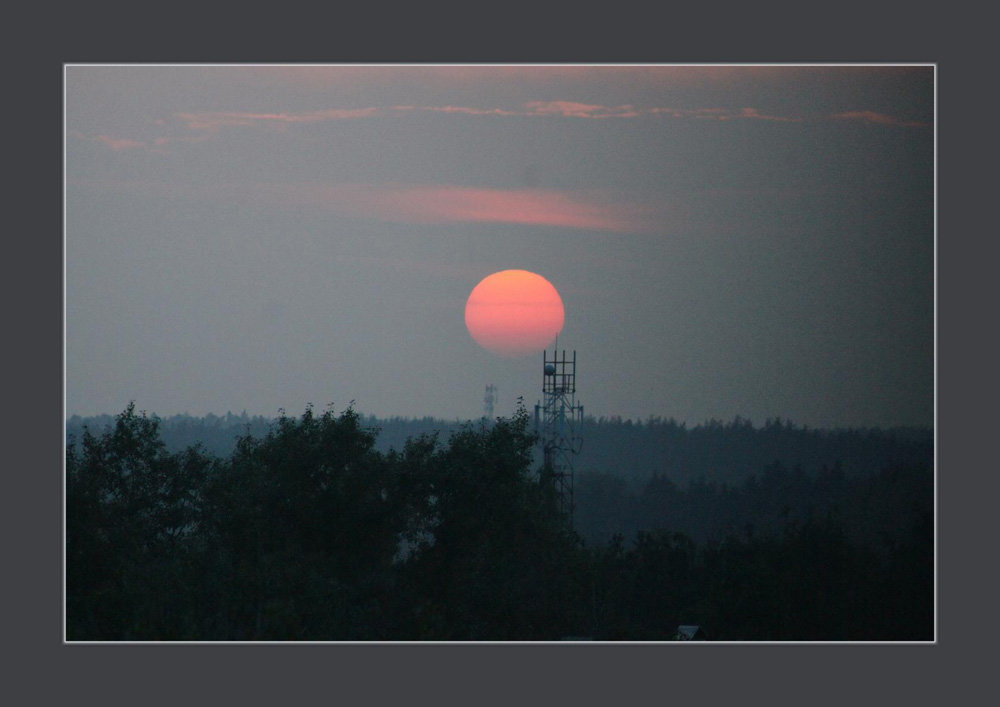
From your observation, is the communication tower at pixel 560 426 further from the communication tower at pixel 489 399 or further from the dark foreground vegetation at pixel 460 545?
the communication tower at pixel 489 399

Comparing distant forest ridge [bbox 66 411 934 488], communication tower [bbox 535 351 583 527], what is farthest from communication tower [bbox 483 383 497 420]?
communication tower [bbox 535 351 583 527]

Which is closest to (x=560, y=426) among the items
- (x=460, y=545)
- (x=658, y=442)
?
(x=658, y=442)

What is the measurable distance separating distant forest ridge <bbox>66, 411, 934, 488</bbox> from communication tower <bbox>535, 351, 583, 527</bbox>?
0.12 m

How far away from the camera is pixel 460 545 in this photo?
33.6 feet

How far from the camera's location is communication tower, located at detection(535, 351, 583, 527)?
34.5 ft

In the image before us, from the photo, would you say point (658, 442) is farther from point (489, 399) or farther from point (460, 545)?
point (460, 545)

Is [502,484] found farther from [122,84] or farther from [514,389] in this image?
[122,84]

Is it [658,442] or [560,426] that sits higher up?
[560,426]

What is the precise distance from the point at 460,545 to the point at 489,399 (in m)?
1.57

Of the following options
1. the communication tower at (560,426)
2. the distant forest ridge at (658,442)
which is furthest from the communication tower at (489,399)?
the communication tower at (560,426)

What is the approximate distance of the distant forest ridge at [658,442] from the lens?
33.8 feet

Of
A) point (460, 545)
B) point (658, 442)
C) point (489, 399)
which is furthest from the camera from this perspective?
point (658, 442)

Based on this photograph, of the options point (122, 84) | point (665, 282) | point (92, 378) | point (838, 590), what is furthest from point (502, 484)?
point (122, 84)

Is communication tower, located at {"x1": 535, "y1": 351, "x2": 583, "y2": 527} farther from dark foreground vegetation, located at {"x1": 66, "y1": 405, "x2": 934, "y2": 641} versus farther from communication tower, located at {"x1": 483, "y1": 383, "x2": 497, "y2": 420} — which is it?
communication tower, located at {"x1": 483, "y1": 383, "x2": 497, "y2": 420}
